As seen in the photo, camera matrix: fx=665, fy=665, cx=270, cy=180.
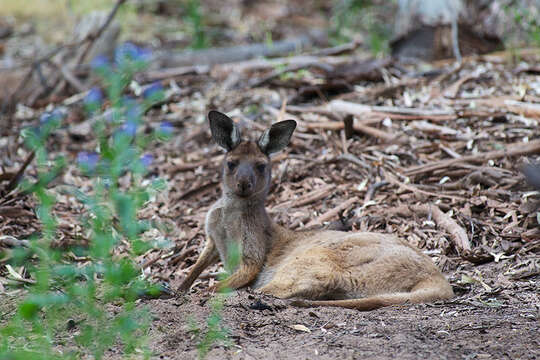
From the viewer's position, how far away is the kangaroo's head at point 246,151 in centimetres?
555

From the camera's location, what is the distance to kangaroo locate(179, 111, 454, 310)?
15.9 ft

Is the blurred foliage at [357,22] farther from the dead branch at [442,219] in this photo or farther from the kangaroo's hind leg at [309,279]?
the kangaroo's hind leg at [309,279]

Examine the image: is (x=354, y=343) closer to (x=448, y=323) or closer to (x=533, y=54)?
(x=448, y=323)

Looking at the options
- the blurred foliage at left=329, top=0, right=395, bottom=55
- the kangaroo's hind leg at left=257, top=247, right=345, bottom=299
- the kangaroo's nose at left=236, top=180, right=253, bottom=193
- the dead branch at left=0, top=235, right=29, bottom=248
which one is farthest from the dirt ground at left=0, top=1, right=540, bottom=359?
the blurred foliage at left=329, top=0, right=395, bottom=55

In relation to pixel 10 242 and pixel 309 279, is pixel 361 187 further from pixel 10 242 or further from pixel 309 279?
pixel 10 242

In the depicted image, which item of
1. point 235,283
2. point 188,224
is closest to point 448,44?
point 188,224

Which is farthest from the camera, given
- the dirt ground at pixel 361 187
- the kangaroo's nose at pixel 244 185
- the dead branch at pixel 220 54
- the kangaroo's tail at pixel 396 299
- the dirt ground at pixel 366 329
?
the dead branch at pixel 220 54

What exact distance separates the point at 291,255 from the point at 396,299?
1.07 m

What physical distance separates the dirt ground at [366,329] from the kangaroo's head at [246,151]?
3.84ft

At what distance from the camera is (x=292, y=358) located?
3551 mm

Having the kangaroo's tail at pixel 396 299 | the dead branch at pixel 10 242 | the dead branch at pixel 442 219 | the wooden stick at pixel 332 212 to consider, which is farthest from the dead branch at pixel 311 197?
the dead branch at pixel 10 242

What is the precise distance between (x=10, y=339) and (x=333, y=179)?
395cm

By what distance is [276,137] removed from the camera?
5.74 metres

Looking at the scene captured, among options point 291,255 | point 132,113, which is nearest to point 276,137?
point 291,255
